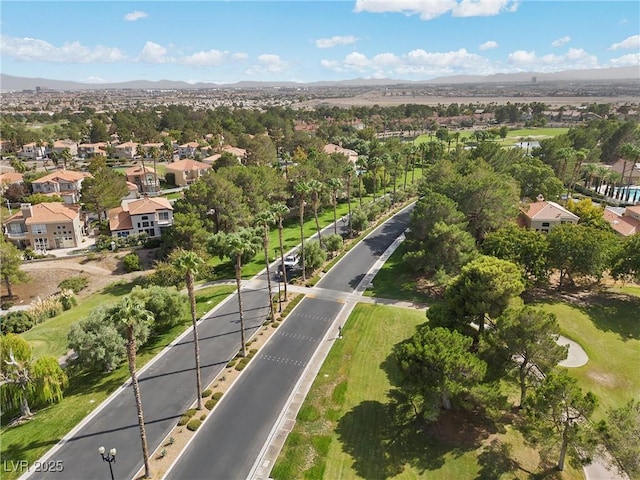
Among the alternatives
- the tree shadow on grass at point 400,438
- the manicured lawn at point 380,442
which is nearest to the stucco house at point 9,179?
the manicured lawn at point 380,442

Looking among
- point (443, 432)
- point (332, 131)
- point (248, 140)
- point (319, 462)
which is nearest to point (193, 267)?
point (319, 462)

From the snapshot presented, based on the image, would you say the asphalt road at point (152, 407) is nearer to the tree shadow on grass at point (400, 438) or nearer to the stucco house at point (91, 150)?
the tree shadow on grass at point (400, 438)

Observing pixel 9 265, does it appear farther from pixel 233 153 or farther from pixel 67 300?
pixel 233 153

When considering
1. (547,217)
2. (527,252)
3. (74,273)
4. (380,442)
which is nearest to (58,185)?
(74,273)

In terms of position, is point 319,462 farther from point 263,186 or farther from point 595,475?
point 263,186

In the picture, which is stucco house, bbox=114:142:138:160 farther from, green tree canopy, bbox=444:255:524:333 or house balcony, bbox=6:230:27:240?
green tree canopy, bbox=444:255:524:333

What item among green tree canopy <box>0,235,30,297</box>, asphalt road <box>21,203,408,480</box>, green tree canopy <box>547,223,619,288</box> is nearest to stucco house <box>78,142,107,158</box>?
green tree canopy <box>0,235,30,297</box>

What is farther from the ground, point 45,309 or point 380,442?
point 380,442

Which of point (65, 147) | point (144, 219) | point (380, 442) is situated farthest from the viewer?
point (65, 147)
